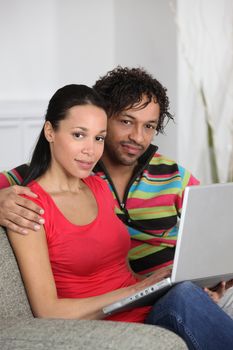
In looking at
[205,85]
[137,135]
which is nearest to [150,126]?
[137,135]

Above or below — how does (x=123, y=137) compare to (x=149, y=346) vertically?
above

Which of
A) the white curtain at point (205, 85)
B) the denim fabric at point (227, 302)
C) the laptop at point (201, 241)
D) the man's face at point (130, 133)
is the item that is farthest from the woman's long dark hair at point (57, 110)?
the white curtain at point (205, 85)

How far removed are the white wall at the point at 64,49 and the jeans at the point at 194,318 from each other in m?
1.64

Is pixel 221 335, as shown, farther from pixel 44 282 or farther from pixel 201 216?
pixel 44 282

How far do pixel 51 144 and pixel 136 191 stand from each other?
0.41 meters

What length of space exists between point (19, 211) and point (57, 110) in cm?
31

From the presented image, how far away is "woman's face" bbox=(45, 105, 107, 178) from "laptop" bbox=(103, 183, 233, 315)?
1.23 ft

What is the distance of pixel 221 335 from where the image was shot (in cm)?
156

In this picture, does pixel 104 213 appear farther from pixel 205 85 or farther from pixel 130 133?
pixel 205 85

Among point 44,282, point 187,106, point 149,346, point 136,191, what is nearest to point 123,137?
point 136,191

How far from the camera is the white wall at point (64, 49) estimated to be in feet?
10.4

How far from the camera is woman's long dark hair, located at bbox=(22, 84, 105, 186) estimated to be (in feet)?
5.97

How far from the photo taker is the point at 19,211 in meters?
1.67

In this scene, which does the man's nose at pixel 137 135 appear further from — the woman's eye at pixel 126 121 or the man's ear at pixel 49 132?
the man's ear at pixel 49 132
